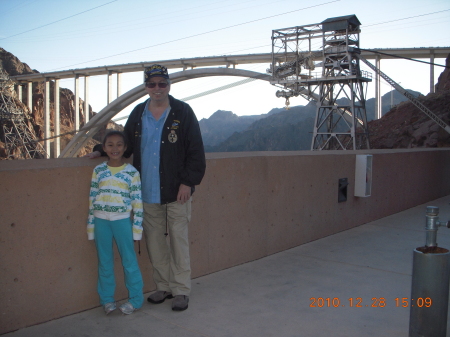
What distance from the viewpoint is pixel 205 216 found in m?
4.27

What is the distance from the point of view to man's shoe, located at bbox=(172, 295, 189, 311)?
331cm

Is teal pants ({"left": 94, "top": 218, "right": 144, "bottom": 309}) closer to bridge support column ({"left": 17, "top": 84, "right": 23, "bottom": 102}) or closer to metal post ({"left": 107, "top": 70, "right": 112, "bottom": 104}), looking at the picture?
metal post ({"left": 107, "top": 70, "right": 112, "bottom": 104})

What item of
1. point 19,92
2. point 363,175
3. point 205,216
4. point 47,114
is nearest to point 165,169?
point 205,216

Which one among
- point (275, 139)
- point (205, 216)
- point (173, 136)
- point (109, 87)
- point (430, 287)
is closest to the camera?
point (430, 287)

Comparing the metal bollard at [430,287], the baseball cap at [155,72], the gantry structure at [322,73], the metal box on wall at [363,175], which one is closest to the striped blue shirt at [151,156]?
the baseball cap at [155,72]

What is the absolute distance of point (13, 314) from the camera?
2.91m

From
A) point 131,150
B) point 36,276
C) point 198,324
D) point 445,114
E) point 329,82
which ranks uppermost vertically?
point 329,82

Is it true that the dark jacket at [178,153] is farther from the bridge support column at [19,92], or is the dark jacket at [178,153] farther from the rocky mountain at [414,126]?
the bridge support column at [19,92]

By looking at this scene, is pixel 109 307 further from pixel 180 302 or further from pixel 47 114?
pixel 47 114

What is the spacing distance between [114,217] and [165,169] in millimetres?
505

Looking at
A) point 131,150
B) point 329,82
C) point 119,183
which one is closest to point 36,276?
point 119,183

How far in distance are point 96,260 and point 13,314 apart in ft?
2.26

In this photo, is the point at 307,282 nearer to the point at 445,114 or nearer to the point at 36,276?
the point at 36,276
